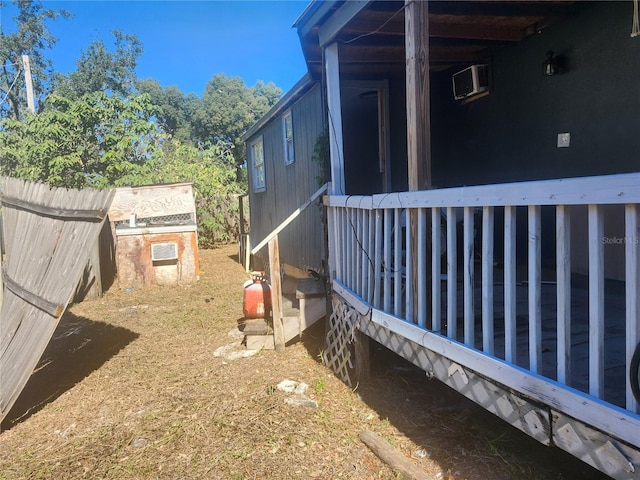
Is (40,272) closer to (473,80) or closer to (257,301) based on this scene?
(257,301)

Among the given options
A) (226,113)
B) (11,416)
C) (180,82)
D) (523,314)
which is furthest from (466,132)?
(180,82)

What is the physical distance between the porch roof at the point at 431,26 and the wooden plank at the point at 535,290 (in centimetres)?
223

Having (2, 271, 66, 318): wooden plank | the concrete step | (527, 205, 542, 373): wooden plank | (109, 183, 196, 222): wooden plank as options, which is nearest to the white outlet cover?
the concrete step

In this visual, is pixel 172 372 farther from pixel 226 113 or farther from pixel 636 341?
pixel 226 113

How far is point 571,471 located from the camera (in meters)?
2.46

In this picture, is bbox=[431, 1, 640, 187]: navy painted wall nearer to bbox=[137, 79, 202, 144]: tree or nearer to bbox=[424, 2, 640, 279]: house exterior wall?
bbox=[424, 2, 640, 279]: house exterior wall

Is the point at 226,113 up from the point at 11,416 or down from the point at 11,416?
up

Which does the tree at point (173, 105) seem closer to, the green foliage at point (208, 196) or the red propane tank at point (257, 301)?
the green foliage at point (208, 196)

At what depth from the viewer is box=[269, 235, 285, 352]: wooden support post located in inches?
193

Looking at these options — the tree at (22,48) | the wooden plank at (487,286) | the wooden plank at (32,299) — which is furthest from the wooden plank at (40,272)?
the tree at (22,48)

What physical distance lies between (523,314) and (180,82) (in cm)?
3319

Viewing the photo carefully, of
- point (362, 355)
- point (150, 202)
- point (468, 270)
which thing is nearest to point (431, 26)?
point (468, 270)

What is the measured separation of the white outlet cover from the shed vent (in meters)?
7.25

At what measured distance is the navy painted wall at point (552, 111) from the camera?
3.72m
